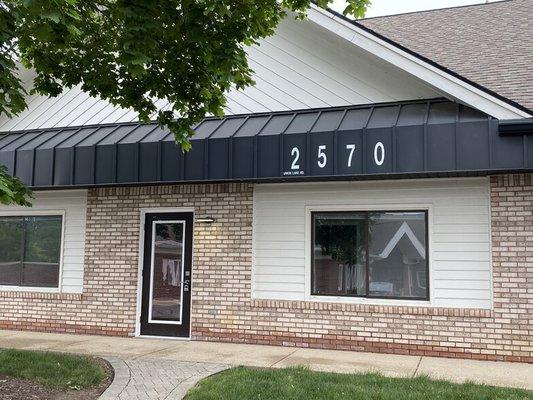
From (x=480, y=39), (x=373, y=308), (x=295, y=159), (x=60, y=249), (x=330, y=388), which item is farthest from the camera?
(x=480, y=39)

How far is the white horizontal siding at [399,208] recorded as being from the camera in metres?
8.62

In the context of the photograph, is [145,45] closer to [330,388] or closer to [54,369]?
[54,369]

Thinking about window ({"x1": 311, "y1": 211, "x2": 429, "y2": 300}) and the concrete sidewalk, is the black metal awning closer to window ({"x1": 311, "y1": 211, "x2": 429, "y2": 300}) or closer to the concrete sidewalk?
window ({"x1": 311, "y1": 211, "x2": 429, "y2": 300})

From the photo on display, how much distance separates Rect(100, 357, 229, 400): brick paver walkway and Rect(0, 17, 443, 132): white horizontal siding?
4.89 metres

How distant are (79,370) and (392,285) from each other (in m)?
5.00

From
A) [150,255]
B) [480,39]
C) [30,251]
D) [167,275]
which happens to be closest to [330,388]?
[167,275]

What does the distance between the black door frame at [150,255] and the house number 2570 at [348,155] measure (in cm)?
255

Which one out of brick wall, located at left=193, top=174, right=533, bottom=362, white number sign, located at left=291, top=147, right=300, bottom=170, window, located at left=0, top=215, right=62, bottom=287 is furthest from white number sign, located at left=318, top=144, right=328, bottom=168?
window, located at left=0, top=215, right=62, bottom=287

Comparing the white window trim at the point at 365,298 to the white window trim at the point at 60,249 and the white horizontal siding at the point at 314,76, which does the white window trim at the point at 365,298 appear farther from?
the white window trim at the point at 60,249

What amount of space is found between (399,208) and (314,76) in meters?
2.88

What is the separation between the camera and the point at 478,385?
652 centimetres

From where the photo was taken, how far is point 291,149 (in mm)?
8789

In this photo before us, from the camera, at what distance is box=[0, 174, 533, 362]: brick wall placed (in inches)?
325

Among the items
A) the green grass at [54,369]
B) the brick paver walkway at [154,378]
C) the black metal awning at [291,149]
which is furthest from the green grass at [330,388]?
the black metal awning at [291,149]
